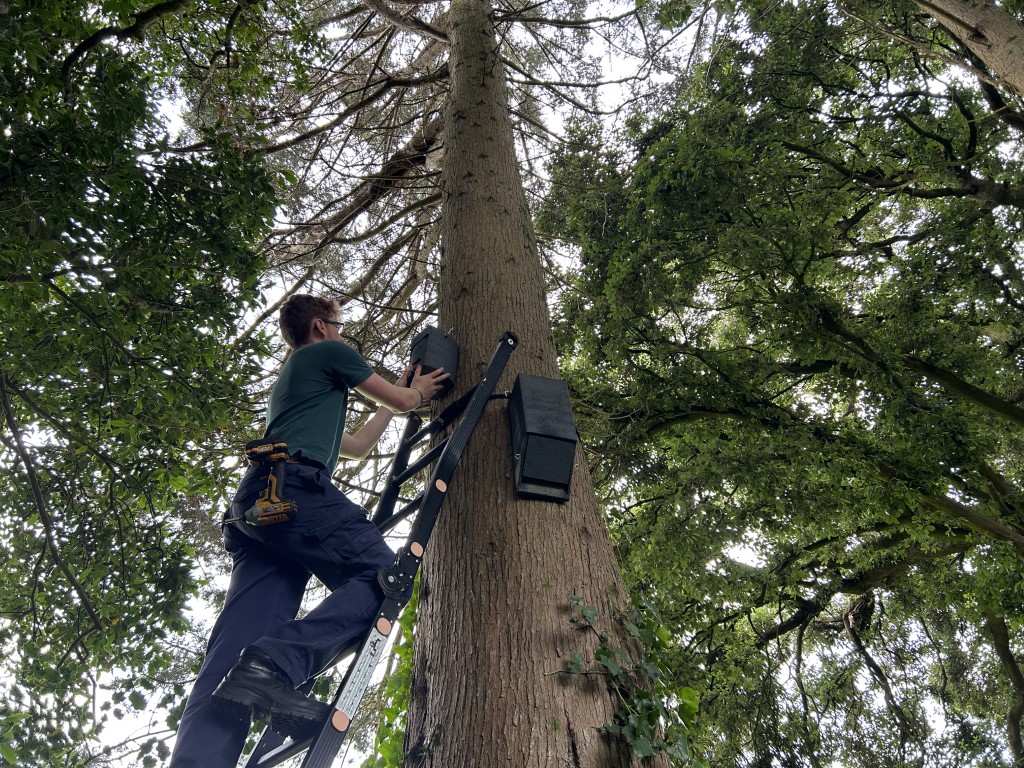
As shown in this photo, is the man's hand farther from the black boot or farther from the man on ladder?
the black boot

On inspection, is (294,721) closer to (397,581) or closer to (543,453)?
(397,581)

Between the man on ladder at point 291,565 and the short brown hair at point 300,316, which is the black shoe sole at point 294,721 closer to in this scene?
the man on ladder at point 291,565

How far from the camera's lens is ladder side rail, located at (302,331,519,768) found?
5.54ft

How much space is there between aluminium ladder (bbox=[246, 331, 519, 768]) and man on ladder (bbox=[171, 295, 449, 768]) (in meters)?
0.06

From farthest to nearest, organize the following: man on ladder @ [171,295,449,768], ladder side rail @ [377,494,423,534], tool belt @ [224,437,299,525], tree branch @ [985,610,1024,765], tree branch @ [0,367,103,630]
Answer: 1. tree branch @ [985,610,1024,765]
2. tree branch @ [0,367,103,630]
3. ladder side rail @ [377,494,423,534]
4. tool belt @ [224,437,299,525]
5. man on ladder @ [171,295,449,768]

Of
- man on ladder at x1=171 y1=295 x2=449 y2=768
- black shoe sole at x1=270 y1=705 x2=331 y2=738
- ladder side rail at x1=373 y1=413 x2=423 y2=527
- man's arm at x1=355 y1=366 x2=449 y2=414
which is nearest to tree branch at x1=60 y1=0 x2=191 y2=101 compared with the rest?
man on ladder at x1=171 y1=295 x2=449 y2=768

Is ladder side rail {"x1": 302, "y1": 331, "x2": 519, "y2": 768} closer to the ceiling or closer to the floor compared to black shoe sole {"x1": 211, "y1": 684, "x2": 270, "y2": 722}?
closer to the ceiling

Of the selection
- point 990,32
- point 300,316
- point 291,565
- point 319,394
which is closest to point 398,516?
point 291,565

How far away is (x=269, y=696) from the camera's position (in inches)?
69.7

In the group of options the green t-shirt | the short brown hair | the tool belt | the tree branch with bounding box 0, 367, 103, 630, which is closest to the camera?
the tool belt

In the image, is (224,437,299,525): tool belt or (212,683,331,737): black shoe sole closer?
(212,683,331,737): black shoe sole

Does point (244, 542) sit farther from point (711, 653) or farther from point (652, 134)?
point (711, 653)

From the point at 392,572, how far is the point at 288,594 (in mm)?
546

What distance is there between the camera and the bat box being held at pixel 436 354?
2.73 m
